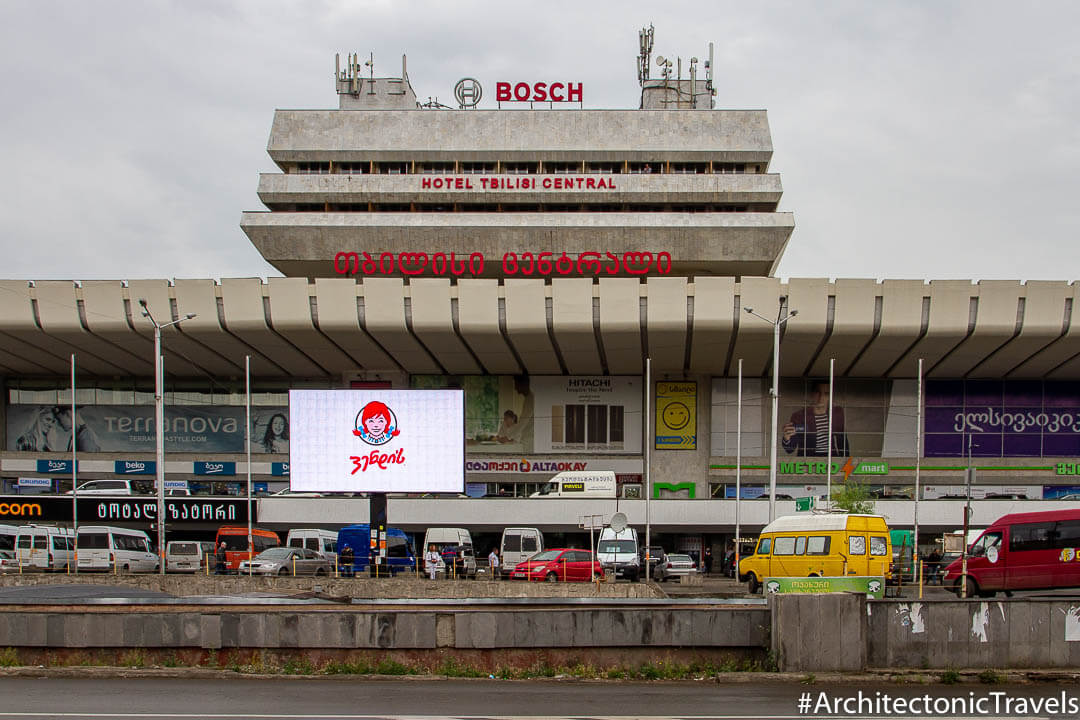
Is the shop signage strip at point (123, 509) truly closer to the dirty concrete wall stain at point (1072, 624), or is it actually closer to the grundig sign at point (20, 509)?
the grundig sign at point (20, 509)

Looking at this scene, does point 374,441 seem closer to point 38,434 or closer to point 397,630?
point 397,630

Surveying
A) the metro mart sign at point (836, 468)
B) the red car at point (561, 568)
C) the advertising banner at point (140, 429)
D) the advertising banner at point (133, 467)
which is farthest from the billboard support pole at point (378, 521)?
the advertising banner at point (133, 467)

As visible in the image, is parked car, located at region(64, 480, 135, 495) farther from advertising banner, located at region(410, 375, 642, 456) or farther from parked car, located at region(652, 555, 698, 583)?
parked car, located at region(652, 555, 698, 583)

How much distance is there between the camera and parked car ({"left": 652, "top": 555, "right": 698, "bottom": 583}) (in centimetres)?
3988

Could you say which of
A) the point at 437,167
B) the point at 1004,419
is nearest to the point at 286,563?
the point at 437,167

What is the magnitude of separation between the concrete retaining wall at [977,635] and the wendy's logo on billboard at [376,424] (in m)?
21.6

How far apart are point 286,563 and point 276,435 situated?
25517mm

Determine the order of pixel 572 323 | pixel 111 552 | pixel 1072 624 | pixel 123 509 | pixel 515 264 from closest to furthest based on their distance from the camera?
pixel 1072 624, pixel 111 552, pixel 123 509, pixel 572 323, pixel 515 264

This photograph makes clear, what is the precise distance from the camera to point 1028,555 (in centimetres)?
2436

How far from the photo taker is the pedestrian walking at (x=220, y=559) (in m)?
38.6

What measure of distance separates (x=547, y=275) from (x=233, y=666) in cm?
4672

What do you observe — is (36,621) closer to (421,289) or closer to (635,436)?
(421,289)

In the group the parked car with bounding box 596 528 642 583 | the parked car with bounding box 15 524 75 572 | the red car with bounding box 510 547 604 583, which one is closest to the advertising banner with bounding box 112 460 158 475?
the parked car with bounding box 15 524 75 572

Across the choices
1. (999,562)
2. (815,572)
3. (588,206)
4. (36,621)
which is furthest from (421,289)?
(36,621)
